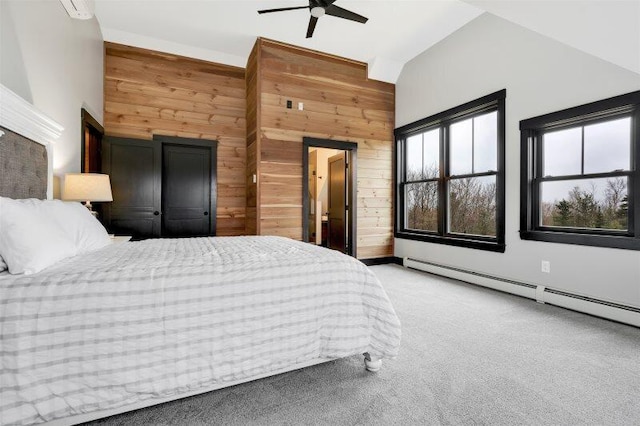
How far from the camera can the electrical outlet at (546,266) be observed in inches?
123

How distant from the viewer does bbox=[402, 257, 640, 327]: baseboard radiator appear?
8.36 ft

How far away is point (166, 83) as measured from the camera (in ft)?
15.6

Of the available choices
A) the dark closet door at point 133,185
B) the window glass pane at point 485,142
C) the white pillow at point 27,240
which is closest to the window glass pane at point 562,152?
the window glass pane at point 485,142

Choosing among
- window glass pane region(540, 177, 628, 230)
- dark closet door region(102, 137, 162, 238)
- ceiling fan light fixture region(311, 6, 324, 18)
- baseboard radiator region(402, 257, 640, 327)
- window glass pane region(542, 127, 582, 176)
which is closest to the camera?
baseboard radiator region(402, 257, 640, 327)

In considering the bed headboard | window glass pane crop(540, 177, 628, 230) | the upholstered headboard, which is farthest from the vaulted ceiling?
the upholstered headboard

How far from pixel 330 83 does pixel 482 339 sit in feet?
13.5

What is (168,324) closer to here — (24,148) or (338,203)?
(24,148)

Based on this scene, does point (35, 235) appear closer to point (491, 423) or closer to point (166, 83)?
point (491, 423)

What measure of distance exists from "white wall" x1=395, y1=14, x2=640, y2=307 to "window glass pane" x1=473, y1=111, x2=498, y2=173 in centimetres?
26

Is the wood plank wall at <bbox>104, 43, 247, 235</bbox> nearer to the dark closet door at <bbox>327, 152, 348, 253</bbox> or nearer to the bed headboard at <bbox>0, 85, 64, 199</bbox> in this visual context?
the dark closet door at <bbox>327, 152, 348, 253</bbox>

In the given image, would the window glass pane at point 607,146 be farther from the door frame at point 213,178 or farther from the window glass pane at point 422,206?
the door frame at point 213,178

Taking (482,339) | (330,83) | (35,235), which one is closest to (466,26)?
(330,83)

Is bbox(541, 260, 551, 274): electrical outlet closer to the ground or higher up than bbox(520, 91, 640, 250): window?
closer to the ground

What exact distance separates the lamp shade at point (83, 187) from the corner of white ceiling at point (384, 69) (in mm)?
4186
